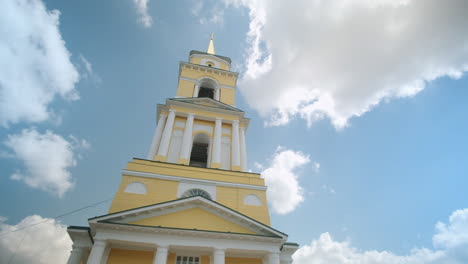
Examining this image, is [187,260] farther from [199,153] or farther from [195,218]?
[199,153]

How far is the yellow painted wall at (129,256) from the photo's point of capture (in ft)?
37.8

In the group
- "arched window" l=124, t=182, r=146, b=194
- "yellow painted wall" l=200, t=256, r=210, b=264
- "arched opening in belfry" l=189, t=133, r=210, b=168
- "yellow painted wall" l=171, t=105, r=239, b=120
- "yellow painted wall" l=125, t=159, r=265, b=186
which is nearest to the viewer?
"yellow painted wall" l=200, t=256, r=210, b=264

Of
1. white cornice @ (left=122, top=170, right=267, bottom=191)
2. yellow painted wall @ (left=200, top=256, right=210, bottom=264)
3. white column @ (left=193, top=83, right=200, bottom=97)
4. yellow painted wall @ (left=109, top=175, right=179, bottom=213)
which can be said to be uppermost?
white column @ (left=193, top=83, right=200, bottom=97)

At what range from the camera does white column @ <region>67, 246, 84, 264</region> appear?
11244 mm

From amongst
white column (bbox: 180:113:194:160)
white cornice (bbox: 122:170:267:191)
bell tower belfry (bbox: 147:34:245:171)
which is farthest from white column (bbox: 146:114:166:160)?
white cornice (bbox: 122:170:267:191)

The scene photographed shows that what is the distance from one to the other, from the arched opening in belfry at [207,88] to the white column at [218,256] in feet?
50.1

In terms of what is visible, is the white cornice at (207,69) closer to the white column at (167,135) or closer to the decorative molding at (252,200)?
the white column at (167,135)

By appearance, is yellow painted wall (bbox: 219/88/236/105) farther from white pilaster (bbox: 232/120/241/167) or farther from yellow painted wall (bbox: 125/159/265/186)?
yellow painted wall (bbox: 125/159/265/186)

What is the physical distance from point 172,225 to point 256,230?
165 inches

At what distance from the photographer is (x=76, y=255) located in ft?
37.6

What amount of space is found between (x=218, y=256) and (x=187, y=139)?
29.0ft

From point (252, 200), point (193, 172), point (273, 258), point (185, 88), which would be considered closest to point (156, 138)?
point (193, 172)

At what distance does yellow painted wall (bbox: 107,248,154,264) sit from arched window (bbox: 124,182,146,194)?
127 inches

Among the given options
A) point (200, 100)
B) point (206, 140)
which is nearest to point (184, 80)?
point (200, 100)
